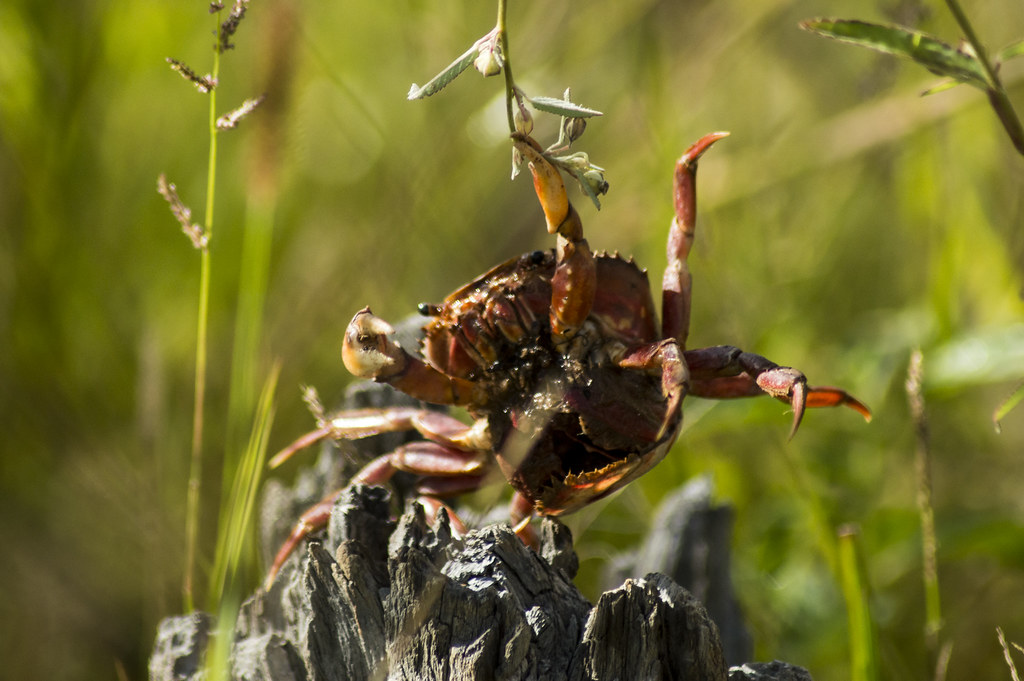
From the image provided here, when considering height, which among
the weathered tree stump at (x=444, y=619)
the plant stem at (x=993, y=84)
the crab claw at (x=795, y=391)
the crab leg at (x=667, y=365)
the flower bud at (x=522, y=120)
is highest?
the flower bud at (x=522, y=120)

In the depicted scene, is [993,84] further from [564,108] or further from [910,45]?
[564,108]

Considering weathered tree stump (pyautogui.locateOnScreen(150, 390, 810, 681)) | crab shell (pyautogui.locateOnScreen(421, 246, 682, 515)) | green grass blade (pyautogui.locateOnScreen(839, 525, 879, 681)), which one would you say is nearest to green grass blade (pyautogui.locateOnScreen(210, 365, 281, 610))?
weathered tree stump (pyautogui.locateOnScreen(150, 390, 810, 681))

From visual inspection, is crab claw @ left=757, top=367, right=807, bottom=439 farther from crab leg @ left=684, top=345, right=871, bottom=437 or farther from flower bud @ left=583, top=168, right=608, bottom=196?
flower bud @ left=583, top=168, right=608, bottom=196

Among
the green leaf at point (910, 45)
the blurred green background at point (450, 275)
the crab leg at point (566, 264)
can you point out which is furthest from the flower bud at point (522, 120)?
the blurred green background at point (450, 275)

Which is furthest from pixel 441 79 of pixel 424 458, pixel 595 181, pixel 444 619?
pixel 424 458

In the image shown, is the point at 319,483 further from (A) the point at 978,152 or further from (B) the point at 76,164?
(A) the point at 978,152

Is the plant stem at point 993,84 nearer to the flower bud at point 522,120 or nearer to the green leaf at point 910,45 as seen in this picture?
the green leaf at point 910,45
